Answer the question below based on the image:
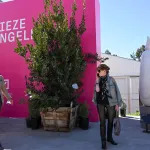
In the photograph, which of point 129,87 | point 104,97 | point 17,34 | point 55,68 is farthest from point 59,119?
point 129,87

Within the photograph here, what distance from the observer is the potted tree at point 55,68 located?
268 inches

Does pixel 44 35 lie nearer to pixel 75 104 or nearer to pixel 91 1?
pixel 75 104

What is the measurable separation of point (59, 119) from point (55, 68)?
1282 millimetres

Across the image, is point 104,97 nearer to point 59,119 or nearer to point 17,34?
point 59,119

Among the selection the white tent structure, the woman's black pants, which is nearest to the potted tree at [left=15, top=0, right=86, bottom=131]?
the woman's black pants

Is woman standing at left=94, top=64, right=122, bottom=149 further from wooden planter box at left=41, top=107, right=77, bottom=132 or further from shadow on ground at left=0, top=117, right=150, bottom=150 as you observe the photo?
wooden planter box at left=41, top=107, right=77, bottom=132

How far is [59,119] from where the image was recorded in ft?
22.3

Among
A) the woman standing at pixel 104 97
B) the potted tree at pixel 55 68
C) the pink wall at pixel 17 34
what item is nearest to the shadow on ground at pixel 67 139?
the potted tree at pixel 55 68

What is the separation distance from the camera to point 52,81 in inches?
274

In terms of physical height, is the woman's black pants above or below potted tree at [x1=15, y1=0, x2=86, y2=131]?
below

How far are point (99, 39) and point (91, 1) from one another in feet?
4.14

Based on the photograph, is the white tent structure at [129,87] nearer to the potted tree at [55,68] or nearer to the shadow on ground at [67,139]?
the shadow on ground at [67,139]

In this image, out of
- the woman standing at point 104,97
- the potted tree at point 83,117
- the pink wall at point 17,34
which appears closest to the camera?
the woman standing at point 104,97

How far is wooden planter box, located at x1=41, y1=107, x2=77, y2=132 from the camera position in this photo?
6793mm
